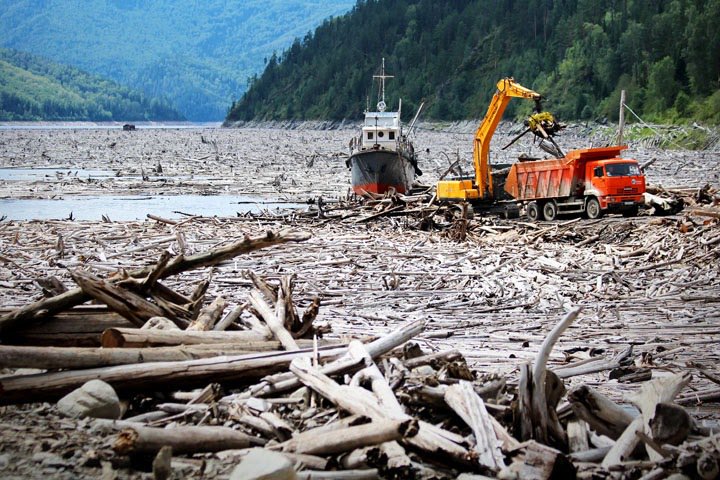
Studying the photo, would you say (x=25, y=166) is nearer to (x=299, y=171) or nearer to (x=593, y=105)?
(x=299, y=171)

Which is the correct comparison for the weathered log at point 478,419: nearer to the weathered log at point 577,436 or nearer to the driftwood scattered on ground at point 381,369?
the driftwood scattered on ground at point 381,369

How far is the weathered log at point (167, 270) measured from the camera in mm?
7883

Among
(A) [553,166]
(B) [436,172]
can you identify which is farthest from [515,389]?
(B) [436,172]

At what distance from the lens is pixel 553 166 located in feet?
82.4

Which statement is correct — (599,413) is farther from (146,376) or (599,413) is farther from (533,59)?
(533,59)

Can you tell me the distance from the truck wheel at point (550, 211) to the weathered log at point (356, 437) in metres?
19.7

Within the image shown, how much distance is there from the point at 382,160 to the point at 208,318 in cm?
2367

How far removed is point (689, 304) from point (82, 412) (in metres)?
9.47

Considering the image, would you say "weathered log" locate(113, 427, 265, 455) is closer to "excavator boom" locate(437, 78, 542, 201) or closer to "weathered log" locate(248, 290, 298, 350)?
"weathered log" locate(248, 290, 298, 350)

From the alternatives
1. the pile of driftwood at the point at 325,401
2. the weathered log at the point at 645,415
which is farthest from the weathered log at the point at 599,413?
the weathered log at the point at 645,415

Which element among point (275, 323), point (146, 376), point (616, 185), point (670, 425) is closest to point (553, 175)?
point (616, 185)

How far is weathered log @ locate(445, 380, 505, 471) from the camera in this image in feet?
20.2

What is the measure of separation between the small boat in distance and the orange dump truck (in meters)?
6.06

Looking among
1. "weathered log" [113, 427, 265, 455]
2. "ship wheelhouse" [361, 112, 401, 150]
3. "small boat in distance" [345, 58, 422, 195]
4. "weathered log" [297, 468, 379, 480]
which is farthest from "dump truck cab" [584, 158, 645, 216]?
"weathered log" [297, 468, 379, 480]
